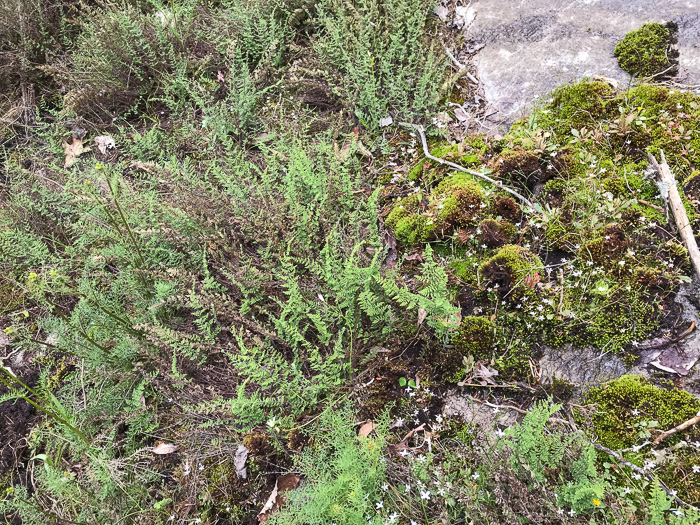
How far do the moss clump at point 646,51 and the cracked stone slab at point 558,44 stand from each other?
3.1 inches

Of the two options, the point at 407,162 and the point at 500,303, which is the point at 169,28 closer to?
the point at 407,162

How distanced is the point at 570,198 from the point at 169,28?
4284 mm

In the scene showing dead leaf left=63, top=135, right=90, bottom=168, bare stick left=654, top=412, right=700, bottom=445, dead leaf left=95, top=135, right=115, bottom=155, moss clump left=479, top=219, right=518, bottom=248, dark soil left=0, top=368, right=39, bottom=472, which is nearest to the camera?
bare stick left=654, top=412, right=700, bottom=445

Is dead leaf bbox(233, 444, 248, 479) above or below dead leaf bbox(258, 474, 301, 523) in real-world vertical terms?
above

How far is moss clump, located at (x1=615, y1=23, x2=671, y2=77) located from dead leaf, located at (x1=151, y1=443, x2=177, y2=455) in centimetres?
434

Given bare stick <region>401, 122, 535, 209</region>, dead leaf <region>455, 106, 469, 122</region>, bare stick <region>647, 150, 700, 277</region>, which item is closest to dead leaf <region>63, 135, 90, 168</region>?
bare stick <region>401, 122, 535, 209</region>

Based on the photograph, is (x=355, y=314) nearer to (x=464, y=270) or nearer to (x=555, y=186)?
(x=464, y=270)

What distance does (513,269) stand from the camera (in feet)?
9.08

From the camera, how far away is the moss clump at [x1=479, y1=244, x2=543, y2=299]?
273 centimetres

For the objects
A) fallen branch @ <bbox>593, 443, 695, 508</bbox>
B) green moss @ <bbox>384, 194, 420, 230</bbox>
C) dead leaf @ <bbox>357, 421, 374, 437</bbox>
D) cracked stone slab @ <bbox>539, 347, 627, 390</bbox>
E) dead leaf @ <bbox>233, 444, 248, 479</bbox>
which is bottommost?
dead leaf @ <bbox>233, 444, 248, 479</bbox>

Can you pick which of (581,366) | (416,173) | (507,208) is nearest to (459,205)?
(507,208)

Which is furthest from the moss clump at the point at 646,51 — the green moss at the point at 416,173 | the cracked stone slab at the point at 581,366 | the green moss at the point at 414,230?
the cracked stone slab at the point at 581,366

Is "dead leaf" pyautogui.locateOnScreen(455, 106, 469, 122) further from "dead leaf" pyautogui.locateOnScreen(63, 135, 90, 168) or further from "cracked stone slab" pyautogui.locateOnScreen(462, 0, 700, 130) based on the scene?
"dead leaf" pyautogui.locateOnScreen(63, 135, 90, 168)

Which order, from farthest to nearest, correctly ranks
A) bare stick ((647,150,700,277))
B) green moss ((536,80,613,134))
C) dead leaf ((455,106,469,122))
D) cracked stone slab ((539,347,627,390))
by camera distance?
dead leaf ((455,106,469,122)), green moss ((536,80,613,134)), bare stick ((647,150,700,277)), cracked stone slab ((539,347,627,390))
